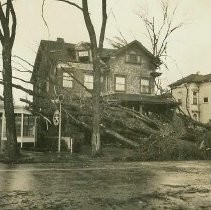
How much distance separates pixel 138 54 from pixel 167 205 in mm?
34877

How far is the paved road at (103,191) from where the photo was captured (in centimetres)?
601

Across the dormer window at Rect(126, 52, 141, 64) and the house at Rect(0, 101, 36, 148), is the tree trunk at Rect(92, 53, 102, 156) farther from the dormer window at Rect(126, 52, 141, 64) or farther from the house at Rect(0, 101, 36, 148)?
the dormer window at Rect(126, 52, 141, 64)

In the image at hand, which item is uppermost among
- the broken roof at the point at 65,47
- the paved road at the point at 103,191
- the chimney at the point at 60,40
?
the chimney at the point at 60,40

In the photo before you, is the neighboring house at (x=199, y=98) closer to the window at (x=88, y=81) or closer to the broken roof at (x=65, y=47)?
the broken roof at (x=65, y=47)

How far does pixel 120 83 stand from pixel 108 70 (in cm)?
182

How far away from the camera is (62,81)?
36.6m

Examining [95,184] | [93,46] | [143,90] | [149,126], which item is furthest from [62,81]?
[95,184]

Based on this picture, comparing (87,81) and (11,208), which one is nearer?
(11,208)

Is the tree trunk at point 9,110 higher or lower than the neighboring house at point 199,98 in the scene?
lower

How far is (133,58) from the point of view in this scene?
39.9 m

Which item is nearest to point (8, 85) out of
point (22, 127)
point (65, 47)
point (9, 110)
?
point (9, 110)

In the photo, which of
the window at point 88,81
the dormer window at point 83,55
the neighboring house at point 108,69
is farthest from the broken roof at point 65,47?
the window at point 88,81

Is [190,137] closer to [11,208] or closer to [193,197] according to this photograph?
[193,197]

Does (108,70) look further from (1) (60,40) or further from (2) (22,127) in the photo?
Result: (2) (22,127)
